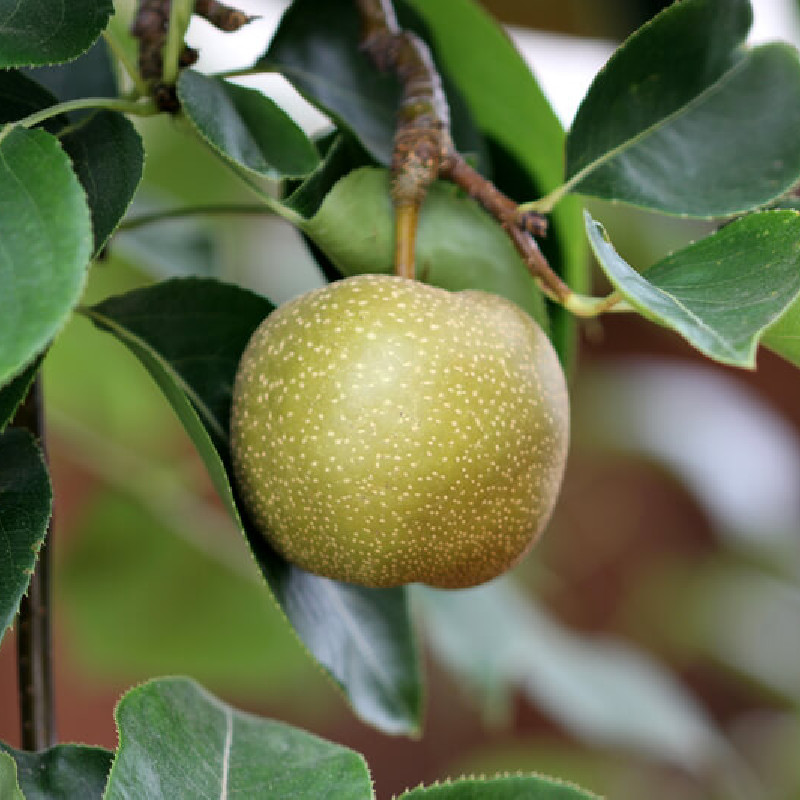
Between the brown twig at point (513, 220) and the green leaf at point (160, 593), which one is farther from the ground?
the brown twig at point (513, 220)

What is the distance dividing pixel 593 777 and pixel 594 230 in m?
1.25

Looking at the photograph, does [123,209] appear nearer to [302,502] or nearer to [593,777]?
[302,502]

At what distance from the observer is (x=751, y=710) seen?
6.10 ft

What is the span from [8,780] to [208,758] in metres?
0.08

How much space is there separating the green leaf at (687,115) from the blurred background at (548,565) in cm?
6

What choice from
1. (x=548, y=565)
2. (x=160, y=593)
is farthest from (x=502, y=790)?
(x=548, y=565)

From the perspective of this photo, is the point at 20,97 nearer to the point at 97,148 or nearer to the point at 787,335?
the point at 97,148

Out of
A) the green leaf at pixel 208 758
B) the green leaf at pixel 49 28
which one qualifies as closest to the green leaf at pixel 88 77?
the green leaf at pixel 49 28

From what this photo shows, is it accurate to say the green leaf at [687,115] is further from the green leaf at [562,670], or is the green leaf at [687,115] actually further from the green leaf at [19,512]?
the green leaf at [562,670]

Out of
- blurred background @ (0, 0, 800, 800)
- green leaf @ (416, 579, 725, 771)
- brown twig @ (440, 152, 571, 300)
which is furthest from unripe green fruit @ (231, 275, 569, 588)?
green leaf @ (416, 579, 725, 771)

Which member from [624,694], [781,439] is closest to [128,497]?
[624,694]

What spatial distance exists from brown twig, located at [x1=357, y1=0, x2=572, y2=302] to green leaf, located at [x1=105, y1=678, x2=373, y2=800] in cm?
18

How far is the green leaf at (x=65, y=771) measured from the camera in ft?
1.28

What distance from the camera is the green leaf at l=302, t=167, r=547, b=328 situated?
Answer: 0.43 meters
